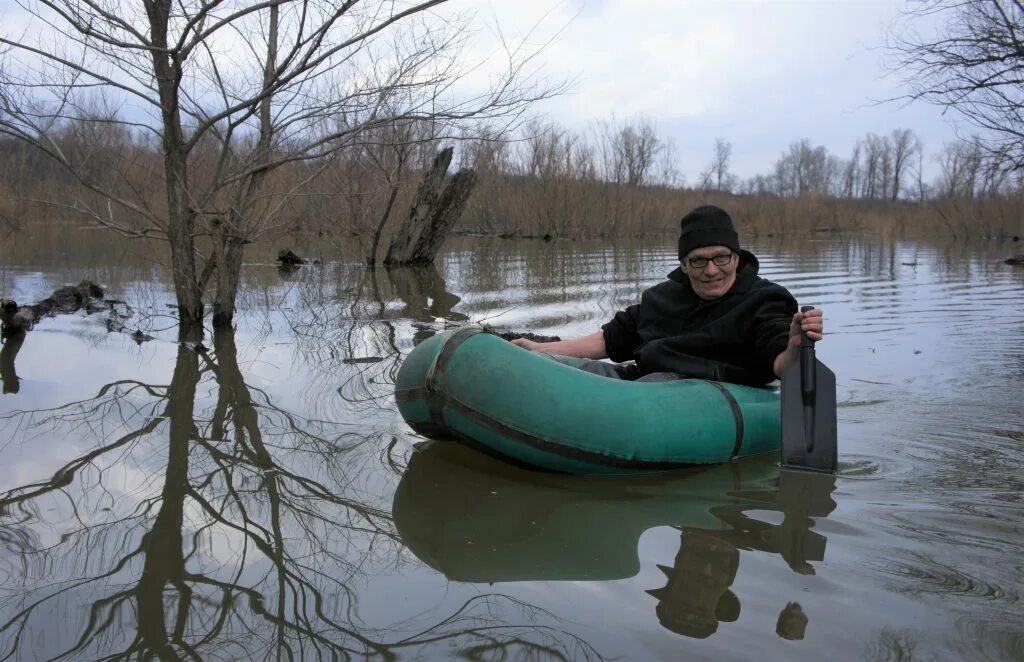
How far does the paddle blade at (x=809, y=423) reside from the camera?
142 inches

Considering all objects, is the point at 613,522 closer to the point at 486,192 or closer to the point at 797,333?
the point at 797,333

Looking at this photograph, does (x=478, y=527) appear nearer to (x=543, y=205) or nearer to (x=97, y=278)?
(x=97, y=278)

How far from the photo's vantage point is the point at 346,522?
3.11m

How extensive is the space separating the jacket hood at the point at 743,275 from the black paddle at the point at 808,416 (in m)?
0.49

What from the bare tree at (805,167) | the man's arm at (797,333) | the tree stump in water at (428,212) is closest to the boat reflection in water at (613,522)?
the man's arm at (797,333)

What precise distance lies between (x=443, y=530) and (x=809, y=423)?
65.2 inches

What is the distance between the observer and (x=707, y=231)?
397cm

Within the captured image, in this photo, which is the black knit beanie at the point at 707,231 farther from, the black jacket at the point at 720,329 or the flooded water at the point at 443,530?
the flooded water at the point at 443,530

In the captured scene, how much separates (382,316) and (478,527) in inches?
222

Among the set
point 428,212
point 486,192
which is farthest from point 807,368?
point 486,192

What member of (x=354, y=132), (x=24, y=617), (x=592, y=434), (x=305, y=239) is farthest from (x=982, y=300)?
(x=305, y=239)

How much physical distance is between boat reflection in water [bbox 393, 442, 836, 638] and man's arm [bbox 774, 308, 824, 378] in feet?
1.51

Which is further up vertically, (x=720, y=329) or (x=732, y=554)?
(x=720, y=329)

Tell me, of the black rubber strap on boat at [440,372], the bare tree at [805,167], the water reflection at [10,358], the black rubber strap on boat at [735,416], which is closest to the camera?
the black rubber strap on boat at [440,372]
